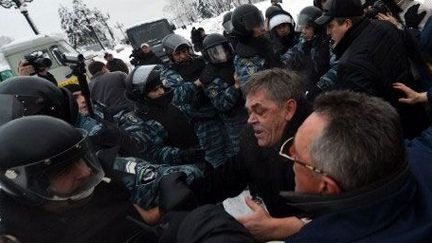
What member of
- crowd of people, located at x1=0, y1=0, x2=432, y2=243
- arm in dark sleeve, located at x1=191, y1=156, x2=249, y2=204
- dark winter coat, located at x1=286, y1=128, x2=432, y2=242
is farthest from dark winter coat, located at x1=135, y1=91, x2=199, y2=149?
dark winter coat, located at x1=286, y1=128, x2=432, y2=242

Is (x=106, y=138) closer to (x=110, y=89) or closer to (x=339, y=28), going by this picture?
(x=339, y=28)

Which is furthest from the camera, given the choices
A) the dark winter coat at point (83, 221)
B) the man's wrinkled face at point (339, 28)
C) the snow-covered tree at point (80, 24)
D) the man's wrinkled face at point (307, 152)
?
the snow-covered tree at point (80, 24)

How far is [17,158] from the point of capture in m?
1.60

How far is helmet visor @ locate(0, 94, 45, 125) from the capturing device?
232 cm

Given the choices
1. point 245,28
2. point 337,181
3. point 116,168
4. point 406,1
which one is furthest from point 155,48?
point 337,181

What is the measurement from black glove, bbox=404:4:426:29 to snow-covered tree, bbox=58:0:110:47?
164ft

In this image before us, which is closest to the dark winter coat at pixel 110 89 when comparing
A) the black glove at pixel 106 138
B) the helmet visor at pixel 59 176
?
the black glove at pixel 106 138

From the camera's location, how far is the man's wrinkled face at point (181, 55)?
4621mm

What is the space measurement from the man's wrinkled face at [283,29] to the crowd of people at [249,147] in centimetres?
30

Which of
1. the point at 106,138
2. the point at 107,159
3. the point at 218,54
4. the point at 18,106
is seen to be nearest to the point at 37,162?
the point at 107,159

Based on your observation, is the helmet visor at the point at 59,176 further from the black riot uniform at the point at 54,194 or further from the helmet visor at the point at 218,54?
the helmet visor at the point at 218,54

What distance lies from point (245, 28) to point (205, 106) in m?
0.86

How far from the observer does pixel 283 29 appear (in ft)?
16.0

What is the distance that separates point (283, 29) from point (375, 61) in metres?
2.33
